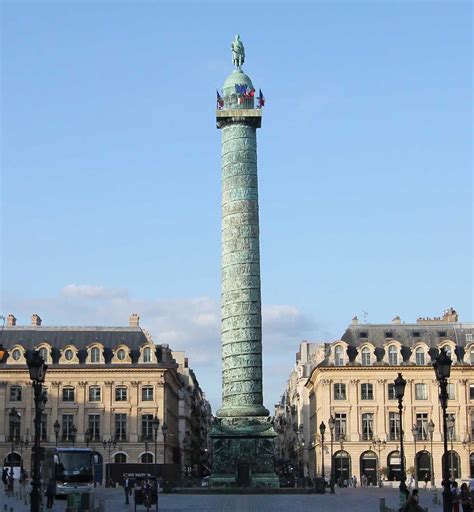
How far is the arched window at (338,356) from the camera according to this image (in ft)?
213

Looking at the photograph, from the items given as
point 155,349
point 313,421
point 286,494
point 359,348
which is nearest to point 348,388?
point 359,348

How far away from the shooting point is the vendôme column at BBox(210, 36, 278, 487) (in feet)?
149

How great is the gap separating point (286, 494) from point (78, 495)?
18.2m

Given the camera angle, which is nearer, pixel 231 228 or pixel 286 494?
pixel 286 494

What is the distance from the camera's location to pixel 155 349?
66.6 metres

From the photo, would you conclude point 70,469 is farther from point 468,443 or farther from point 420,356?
point 468,443

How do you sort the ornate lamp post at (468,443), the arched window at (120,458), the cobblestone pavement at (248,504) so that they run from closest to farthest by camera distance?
the cobblestone pavement at (248,504), the ornate lamp post at (468,443), the arched window at (120,458)

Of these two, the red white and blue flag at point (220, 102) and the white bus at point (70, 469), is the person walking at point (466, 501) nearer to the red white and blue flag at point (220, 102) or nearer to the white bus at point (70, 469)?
the white bus at point (70, 469)

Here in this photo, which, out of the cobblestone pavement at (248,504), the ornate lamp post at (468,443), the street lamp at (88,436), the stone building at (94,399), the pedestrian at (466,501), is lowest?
the cobblestone pavement at (248,504)

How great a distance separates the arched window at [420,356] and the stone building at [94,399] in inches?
624

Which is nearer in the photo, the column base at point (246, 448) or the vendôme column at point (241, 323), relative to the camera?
the column base at point (246, 448)

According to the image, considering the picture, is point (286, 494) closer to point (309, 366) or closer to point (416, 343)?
point (416, 343)

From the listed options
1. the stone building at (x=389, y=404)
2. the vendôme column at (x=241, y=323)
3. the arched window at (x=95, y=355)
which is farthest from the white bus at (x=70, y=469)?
the arched window at (x=95, y=355)

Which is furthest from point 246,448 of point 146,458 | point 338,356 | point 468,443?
point 468,443
